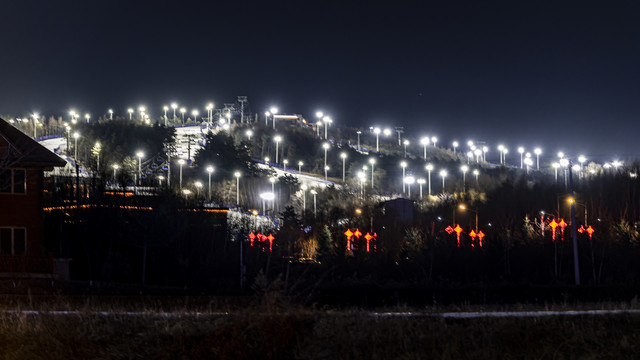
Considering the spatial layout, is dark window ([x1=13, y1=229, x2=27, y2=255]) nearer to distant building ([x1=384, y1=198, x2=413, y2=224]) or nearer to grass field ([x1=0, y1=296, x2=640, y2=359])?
grass field ([x1=0, y1=296, x2=640, y2=359])

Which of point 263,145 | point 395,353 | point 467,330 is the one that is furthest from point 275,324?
point 263,145

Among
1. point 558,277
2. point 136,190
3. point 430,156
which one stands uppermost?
point 430,156

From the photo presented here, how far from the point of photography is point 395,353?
12031 millimetres

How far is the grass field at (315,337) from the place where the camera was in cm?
1202

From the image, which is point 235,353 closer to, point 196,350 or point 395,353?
point 196,350

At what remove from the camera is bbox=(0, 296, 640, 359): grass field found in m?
12.0

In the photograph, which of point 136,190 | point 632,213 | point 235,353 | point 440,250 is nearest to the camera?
point 235,353

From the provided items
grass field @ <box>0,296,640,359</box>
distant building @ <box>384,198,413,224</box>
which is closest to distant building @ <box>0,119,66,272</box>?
grass field @ <box>0,296,640,359</box>

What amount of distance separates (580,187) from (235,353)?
220ft

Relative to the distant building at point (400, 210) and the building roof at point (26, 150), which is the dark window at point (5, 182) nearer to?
the building roof at point (26, 150)

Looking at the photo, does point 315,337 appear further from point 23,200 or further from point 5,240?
point 5,240

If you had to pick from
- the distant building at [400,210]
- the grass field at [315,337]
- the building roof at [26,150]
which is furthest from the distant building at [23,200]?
the distant building at [400,210]

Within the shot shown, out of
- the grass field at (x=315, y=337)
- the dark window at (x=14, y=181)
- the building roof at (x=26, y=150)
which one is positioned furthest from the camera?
the dark window at (x=14, y=181)

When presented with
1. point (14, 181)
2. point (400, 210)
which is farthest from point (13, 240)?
point (400, 210)
